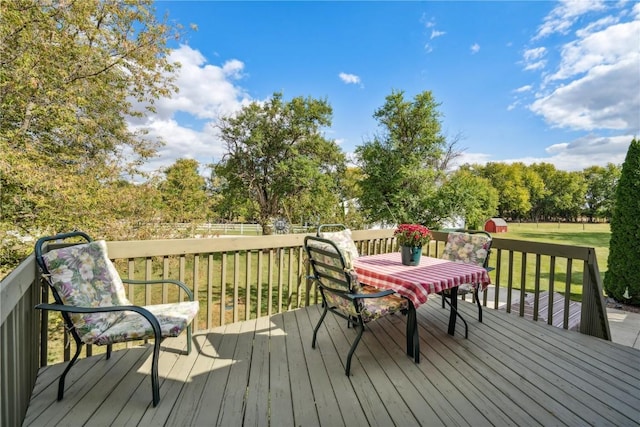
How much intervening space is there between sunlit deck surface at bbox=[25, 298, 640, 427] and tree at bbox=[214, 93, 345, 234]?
9.94 meters

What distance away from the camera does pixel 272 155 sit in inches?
523

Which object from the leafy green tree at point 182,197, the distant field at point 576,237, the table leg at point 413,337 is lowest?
the distant field at point 576,237

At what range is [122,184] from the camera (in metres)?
6.17

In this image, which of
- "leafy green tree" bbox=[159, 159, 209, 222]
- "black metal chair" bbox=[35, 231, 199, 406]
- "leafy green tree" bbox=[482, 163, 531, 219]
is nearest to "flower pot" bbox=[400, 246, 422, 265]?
"black metal chair" bbox=[35, 231, 199, 406]

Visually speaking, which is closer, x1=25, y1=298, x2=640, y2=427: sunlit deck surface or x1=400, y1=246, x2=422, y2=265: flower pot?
x1=25, y1=298, x2=640, y2=427: sunlit deck surface

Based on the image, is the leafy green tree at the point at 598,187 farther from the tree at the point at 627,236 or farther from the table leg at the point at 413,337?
the table leg at the point at 413,337

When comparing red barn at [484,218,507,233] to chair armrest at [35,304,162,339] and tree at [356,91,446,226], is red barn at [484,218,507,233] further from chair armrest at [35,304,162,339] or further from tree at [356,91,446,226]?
chair armrest at [35,304,162,339]

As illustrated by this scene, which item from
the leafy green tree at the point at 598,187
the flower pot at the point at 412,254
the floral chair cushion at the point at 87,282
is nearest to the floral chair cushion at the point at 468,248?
the flower pot at the point at 412,254

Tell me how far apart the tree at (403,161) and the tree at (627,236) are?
357 centimetres

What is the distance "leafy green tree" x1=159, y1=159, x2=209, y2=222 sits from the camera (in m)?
7.23

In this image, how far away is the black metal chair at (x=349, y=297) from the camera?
225 centimetres

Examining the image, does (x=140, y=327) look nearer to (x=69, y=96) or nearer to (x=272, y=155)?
(x=69, y=96)

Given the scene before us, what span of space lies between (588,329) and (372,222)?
6.13m

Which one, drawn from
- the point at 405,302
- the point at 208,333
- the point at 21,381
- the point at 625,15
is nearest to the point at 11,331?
the point at 21,381
